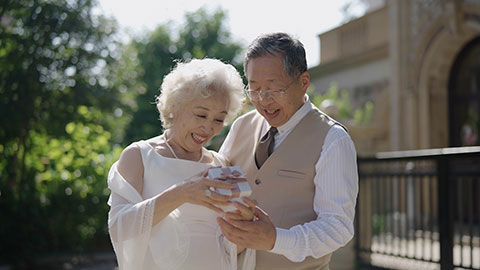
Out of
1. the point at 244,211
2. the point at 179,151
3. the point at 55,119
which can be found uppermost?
the point at 55,119

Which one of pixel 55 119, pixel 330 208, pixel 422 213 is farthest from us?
pixel 55 119

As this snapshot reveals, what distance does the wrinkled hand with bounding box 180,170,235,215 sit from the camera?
6.57 ft

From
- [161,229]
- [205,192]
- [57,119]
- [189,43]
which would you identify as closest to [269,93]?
[205,192]

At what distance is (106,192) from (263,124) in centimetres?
576

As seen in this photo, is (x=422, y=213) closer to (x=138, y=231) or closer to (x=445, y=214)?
(x=445, y=214)

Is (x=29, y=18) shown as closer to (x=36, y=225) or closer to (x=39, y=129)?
(x=39, y=129)

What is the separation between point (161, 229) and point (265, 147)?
2.10ft

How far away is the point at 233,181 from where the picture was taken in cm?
205

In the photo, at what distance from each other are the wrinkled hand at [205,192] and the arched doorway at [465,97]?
916 cm

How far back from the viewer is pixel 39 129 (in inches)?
300

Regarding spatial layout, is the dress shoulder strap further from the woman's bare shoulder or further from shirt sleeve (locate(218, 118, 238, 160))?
shirt sleeve (locate(218, 118, 238, 160))

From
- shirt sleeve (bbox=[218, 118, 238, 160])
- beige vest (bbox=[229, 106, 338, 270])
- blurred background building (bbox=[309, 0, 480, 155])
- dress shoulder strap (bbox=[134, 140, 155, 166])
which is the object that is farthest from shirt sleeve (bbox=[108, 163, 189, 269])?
blurred background building (bbox=[309, 0, 480, 155])

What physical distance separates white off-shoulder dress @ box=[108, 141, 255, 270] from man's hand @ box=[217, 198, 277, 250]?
0.32 metres

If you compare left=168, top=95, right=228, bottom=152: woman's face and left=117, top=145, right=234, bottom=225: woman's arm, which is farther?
left=168, top=95, right=228, bottom=152: woman's face
